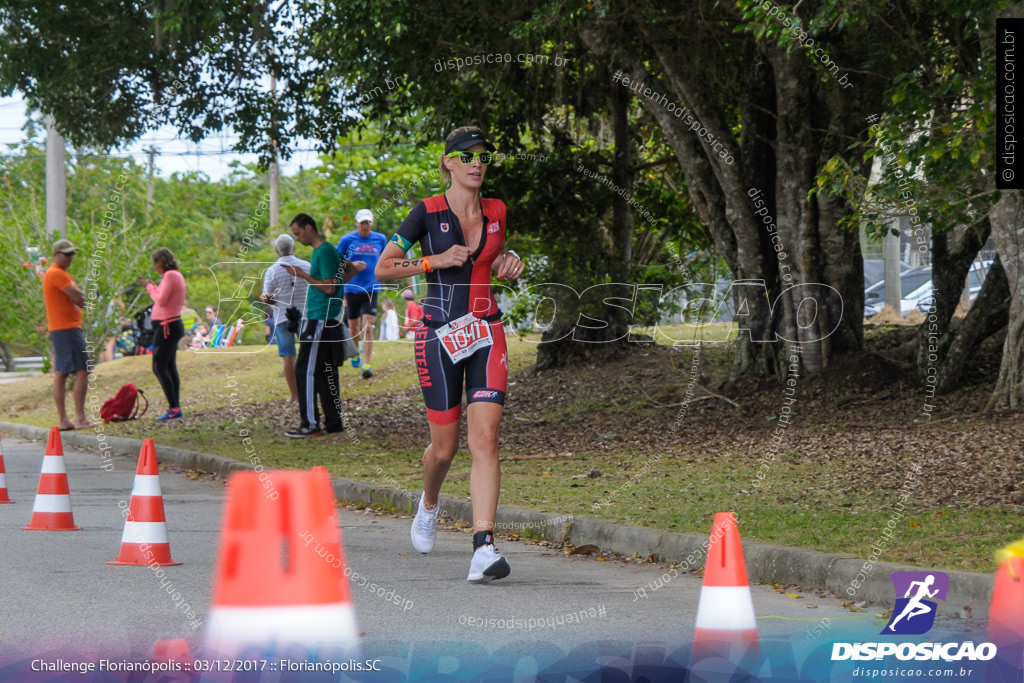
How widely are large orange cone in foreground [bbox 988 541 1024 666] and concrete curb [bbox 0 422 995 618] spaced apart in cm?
203

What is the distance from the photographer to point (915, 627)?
4973 mm

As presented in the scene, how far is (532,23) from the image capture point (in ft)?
33.2

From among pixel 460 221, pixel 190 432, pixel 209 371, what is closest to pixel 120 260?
pixel 209 371

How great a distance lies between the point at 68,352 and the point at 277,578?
1076cm

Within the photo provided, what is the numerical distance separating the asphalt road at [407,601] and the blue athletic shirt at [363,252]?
681cm

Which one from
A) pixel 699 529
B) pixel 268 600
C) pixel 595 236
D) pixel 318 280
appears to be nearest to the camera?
pixel 268 600

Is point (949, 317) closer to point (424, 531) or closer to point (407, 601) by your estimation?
point (424, 531)

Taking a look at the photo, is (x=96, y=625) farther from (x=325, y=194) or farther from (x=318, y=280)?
(x=325, y=194)

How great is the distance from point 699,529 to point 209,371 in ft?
52.6

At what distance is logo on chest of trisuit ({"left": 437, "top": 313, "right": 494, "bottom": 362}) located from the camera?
5.89 meters

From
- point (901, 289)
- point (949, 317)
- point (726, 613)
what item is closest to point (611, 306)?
point (949, 317)

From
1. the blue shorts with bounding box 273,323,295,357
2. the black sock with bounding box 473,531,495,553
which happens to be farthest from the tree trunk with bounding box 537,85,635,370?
the black sock with bounding box 473,531,495,553

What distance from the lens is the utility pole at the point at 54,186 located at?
17781 mm

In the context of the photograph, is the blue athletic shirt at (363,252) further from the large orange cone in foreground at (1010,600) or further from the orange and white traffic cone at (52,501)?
the large orange cone in foreground at (1010,600)
